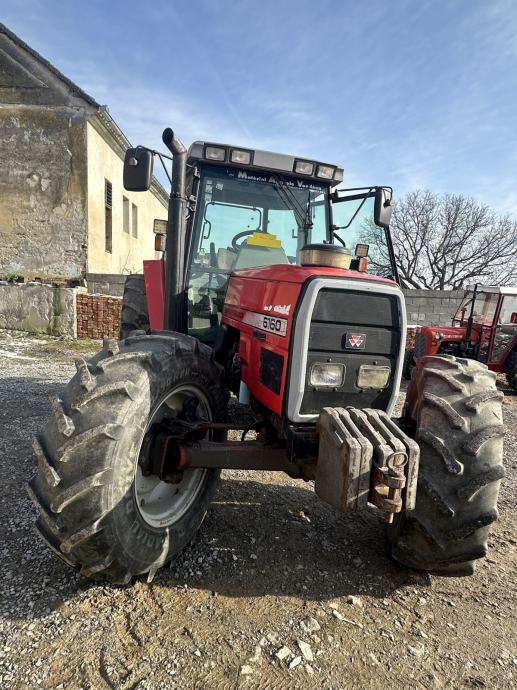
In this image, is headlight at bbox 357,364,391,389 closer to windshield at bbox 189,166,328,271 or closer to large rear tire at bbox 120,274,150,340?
windshield at bbox 189,166,328,271

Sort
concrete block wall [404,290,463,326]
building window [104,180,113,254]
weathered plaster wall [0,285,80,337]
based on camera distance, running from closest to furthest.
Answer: weathered plaster wall [0,285,80,337] → concrete block wall [404,290,463,326] → building window [104,180,113,254]

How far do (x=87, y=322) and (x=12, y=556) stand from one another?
7833 millimetres

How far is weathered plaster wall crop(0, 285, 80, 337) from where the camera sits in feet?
31.5

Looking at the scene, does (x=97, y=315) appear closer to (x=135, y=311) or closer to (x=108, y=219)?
(x=135, y=311)

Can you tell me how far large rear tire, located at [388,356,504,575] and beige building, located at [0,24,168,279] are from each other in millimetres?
11628

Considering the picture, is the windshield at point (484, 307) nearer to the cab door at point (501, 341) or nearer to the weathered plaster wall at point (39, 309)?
the cab door at point (501, 341)

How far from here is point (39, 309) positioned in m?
9.65

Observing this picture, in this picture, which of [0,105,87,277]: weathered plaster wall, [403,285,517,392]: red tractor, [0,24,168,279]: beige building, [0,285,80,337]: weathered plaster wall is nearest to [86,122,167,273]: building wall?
[0,24,168,279]: beige building

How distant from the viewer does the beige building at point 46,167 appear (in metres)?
11.9

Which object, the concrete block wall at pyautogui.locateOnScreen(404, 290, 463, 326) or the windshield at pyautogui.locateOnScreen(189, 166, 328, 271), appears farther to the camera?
the concrete block wall at pyautogui.locateOnScreen(404, 290, 463, 326)

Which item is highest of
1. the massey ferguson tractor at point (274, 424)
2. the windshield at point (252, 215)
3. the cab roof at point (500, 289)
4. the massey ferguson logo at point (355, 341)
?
the windshield at point (252, 215)

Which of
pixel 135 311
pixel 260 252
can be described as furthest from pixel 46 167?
pixel 260 252

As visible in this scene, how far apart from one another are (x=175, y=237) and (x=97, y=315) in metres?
7.26

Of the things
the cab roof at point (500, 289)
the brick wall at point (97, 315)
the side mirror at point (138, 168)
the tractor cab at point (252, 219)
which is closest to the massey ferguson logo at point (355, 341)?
the tractor cab at point (252, 219)
